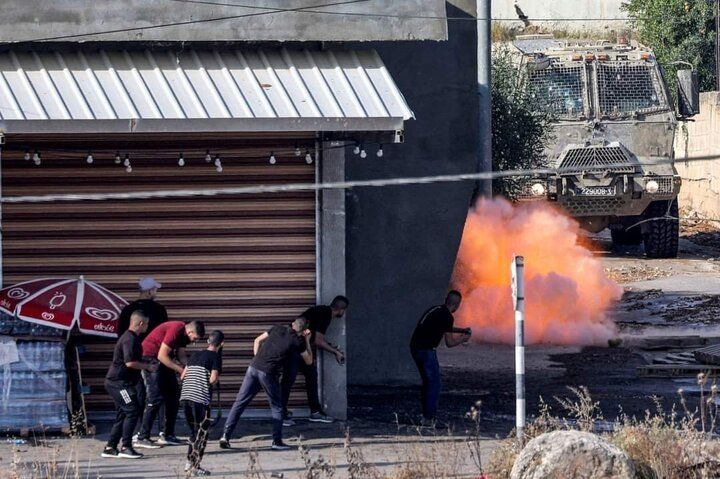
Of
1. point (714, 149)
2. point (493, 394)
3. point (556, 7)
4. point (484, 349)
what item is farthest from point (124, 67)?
point (556, 7)

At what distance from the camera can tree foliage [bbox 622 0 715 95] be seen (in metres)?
39.0

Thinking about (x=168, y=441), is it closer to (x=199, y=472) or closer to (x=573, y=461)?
(x=199, y=472)

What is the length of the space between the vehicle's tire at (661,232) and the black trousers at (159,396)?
14235 millimetres

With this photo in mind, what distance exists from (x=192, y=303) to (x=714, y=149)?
23.2 m

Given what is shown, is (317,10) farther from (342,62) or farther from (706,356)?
(706,356)

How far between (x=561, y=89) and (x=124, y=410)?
14221 mm

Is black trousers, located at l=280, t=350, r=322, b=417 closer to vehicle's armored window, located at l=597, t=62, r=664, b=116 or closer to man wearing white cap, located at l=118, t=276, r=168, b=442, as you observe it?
man wearing white cap, located at l=118, t=276, r=168, b=442

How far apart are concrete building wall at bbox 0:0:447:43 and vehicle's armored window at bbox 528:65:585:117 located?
1105cm

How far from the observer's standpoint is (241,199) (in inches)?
521

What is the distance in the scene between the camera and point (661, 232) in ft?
83.1

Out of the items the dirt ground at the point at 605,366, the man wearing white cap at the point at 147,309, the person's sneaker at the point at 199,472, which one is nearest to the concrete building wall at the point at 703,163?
the dirt ground at the point at 605,366

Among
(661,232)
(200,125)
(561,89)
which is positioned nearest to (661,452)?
(200,125)

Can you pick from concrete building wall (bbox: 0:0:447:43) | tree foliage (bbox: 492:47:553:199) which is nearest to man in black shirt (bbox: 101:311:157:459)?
concrete building wall (bbox: 0:0:447:43)

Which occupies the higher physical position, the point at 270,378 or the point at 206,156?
the point at 206,156
